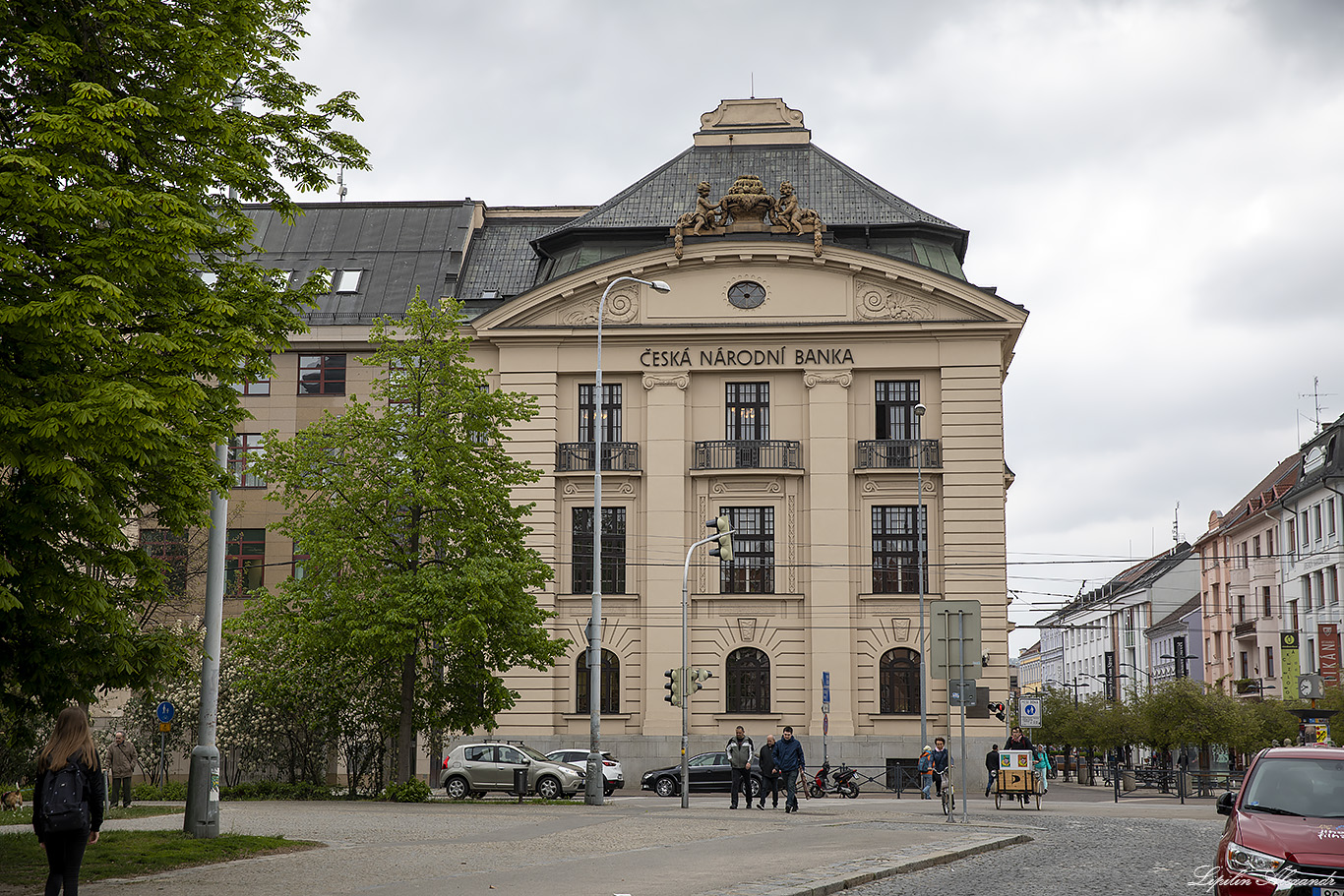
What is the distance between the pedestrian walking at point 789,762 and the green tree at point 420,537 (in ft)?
21.4

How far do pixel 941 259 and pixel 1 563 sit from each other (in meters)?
39.8

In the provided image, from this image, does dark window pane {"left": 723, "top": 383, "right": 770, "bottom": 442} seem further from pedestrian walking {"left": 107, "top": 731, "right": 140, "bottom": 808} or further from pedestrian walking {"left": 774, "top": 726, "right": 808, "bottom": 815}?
pedestrian walking {"left": 107, "top": 731, "right": 140, "bottom": 808}

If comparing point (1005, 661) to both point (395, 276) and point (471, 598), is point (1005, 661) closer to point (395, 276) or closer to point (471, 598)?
point (471, 598)

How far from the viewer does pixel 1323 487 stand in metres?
65.0

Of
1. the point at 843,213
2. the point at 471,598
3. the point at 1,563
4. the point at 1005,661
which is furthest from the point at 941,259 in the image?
the point at 1,563

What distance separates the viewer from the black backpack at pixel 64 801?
34.3 feet

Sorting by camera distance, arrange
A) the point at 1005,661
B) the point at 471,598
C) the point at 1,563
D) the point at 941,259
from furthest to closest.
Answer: the point at 941,259
the point at 1005,661
the point at 471,598
the point at 1,563

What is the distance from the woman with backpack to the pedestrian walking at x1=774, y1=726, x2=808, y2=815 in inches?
799

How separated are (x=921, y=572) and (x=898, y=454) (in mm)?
4209

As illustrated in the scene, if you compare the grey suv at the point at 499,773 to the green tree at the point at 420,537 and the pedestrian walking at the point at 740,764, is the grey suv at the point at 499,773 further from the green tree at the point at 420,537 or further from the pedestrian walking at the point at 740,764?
the pedestrian walking at the point at 740,764

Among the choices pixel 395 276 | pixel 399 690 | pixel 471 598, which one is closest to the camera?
pixel 471 598

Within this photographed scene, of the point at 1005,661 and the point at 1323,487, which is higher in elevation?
the point at 1323,487

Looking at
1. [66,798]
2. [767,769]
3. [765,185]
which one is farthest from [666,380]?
[66,798]

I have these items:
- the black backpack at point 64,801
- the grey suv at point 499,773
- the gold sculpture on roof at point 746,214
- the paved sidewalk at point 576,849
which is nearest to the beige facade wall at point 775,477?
the gold sculpture on roof at point 746,214
